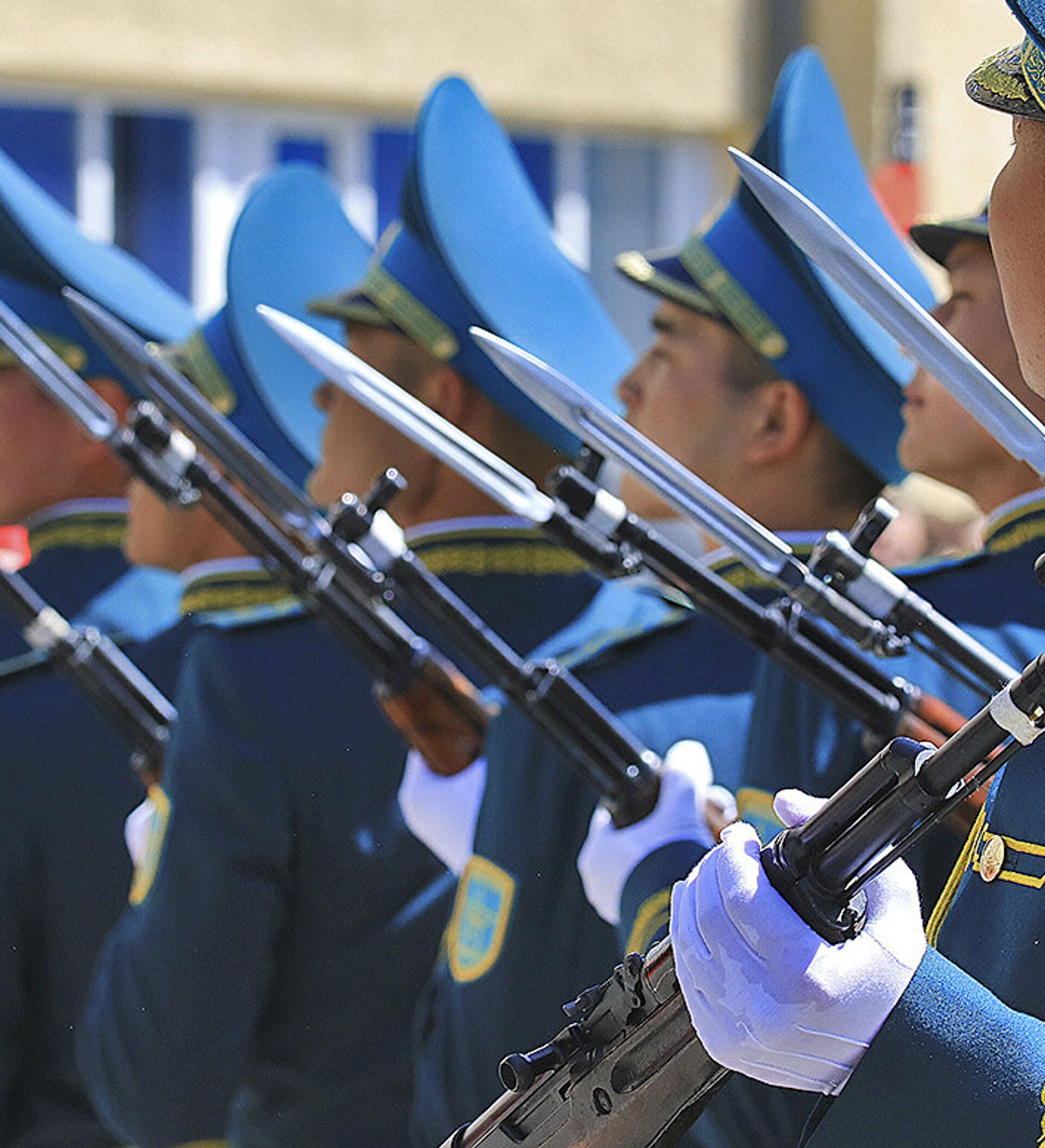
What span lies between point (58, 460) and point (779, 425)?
191 cm

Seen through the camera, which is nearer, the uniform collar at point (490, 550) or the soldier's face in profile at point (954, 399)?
the soldier's face in profile at point (954, 399)

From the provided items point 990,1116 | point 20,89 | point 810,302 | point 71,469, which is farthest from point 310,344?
point 20,89

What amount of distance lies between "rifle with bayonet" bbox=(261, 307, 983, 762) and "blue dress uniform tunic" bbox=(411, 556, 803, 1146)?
34 cm

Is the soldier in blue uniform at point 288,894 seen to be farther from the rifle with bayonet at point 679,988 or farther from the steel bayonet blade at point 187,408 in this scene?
the rifle with bayonet at point 679,988

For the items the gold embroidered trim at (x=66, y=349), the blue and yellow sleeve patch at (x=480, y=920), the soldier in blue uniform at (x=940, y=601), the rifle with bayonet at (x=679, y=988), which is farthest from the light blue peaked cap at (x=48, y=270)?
the rifle with bayonet at (x=679, y=988)

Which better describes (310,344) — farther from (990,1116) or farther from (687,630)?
(990,1116)

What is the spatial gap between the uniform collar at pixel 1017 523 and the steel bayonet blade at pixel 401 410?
0.55 meters

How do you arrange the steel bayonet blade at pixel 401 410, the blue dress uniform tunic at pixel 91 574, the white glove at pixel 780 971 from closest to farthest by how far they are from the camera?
the white glove at pixel 780 971
the steel bayonet blade at pixel 401 410
the blue dress uniform tunic at pixel 91 574

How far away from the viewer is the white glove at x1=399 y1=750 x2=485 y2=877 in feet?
9.82

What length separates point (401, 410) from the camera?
2271mm

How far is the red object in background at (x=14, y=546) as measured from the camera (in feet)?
15.0

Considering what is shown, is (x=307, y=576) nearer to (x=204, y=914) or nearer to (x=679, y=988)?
(x=204, y=914)

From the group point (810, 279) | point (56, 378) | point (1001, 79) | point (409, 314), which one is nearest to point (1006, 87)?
point (1001, 79)

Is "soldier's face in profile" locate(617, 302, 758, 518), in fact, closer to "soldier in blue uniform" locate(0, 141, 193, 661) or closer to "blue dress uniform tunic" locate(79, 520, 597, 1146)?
"blue dress uniform tunic" locate(79, 520, 597, 1146)
